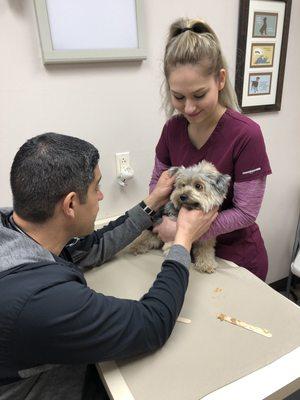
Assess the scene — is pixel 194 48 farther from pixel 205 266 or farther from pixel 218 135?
pixel 205 266

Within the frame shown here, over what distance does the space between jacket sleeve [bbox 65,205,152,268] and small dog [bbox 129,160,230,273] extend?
84 millimetres

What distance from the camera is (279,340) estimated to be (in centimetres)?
78

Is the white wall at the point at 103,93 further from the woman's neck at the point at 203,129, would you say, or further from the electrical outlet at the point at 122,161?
the woman's neck at the point at 203,129

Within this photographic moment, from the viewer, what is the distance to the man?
0.61 meters

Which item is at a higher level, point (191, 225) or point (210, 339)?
point (191, 225)

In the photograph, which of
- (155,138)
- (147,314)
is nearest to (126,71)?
(155,138)

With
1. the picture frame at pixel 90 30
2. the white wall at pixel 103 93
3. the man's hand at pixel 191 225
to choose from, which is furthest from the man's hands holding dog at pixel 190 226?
the picture frame at pixel 90 30

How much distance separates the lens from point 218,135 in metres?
1.08

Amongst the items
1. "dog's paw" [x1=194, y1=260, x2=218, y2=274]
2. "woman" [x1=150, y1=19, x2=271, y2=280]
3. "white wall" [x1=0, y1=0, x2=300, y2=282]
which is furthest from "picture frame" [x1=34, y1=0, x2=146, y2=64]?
"dog's paw" [x1=194, y1=260, x2=218, y2=274]

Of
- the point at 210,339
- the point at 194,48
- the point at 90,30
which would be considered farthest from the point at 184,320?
the point at 90,30

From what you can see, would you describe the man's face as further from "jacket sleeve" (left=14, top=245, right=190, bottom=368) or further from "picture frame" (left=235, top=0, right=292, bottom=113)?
"picture frame" (left=235, top=0, right=292, bottom=113)

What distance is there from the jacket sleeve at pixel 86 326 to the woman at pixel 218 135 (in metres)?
0.44

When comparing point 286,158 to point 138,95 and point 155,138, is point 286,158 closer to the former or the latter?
point 155,138

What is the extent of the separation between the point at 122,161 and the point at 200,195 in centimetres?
57
